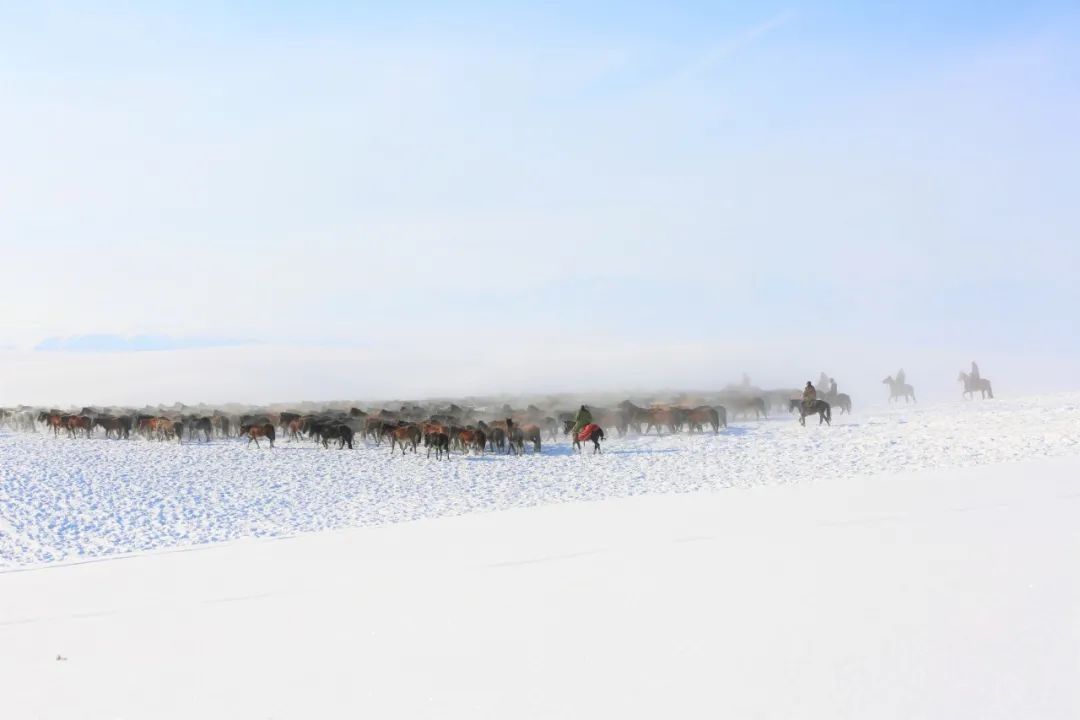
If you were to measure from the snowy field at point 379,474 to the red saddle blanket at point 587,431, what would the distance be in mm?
912

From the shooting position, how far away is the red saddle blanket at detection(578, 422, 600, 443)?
3031cm

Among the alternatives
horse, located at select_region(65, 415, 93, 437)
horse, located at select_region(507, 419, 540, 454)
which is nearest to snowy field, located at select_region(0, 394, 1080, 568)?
horse, located at select_region(507, 419, 540, 454)

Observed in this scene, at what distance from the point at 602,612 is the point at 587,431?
24183 millimetres

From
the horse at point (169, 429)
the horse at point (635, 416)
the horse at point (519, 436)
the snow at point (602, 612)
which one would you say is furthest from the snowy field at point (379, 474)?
the horse at point (635, 416)

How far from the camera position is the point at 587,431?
30719 mm

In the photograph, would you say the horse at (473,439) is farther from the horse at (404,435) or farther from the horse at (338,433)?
the horse at (338,433)

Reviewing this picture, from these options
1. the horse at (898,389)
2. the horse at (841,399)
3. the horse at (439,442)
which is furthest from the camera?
the horse at (898,389)

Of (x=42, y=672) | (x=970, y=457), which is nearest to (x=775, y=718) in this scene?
(x=42, y=672)

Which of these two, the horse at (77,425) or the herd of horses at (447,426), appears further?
the horse at (77,425)

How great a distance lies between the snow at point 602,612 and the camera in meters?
4.88

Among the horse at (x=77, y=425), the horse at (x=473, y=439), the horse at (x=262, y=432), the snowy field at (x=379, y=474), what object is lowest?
the snowy field at (x=379, y=474)

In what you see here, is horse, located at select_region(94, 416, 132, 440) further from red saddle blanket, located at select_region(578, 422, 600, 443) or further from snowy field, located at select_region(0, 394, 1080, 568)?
red saddle blanket, located at select_region(578, 422, 600, 443)

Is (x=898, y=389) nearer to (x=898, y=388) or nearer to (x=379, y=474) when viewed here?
(x=898, y=388)

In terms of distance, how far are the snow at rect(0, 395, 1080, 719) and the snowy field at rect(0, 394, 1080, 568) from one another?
1.21 meters
